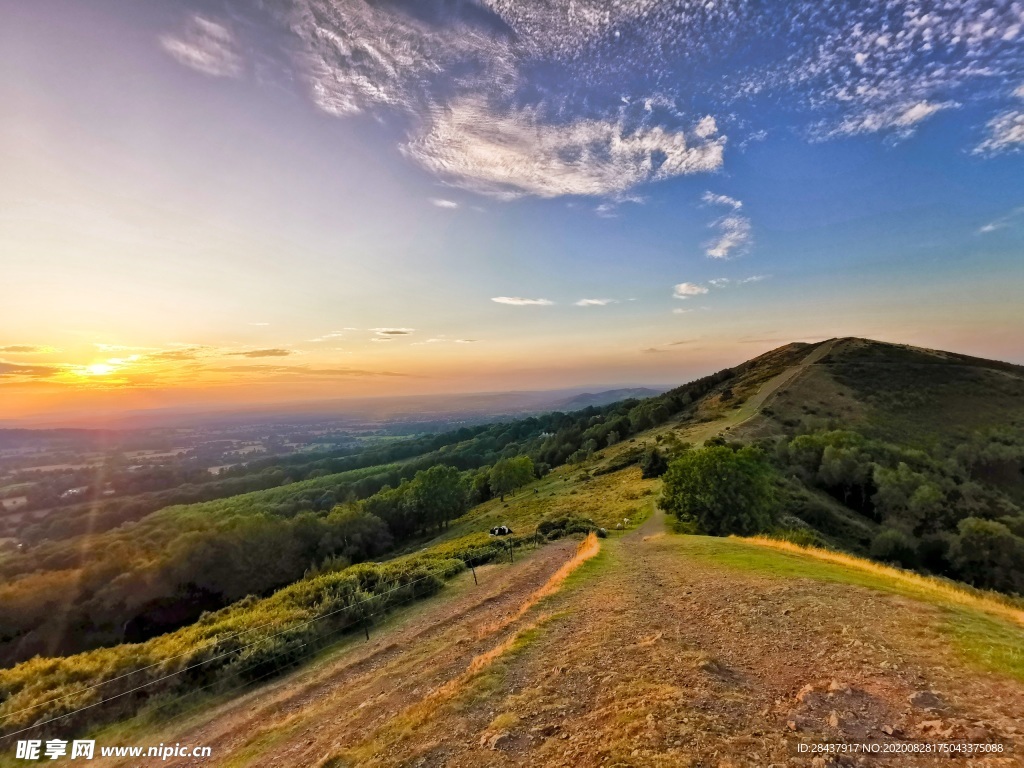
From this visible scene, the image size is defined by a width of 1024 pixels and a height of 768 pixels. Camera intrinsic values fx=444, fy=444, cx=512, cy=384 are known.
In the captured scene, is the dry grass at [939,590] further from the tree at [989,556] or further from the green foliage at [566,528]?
the tree at [989,556]

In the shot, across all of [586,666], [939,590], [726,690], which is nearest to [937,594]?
[939,590]

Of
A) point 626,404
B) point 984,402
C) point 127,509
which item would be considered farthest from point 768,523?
point 127,509

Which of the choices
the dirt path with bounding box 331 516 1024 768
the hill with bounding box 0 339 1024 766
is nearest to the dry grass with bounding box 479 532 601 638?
the hill with bounding box 0 339 1024 766

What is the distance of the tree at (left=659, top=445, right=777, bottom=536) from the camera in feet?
130

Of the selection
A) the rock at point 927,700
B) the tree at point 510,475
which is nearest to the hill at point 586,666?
the rock at point 927,700

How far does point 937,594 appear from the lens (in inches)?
602

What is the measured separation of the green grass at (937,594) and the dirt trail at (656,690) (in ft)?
1.64

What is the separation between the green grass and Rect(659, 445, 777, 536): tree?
1194 centimetres

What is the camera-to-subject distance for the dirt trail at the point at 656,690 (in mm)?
7973

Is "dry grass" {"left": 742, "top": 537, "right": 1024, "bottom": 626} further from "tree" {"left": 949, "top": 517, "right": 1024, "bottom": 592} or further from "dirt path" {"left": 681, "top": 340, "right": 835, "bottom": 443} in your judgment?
"dirt path" {"left": 681, "top": 340, "right": 835, "bottom": 443}

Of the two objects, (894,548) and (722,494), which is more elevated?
(722,494)

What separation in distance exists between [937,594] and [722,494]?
984 inches

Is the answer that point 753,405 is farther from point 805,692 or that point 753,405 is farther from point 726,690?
point 726,690

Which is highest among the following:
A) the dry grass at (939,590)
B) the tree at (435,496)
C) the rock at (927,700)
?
the rock at (927,700)
